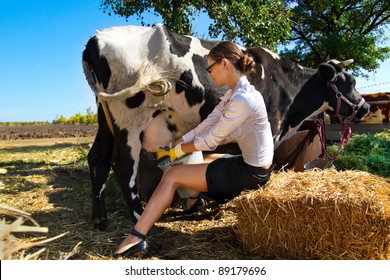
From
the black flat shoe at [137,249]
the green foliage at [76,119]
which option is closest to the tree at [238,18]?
the black flat shoe at [137,249]

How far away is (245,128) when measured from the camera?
3.46 metres

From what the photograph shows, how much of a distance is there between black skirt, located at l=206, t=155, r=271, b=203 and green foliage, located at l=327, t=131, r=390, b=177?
3.83 meters

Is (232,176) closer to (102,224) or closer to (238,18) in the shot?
(102,224)

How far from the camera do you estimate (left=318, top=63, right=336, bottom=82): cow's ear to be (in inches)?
215

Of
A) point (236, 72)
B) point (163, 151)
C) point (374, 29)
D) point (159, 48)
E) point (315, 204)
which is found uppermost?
point (374, 29)

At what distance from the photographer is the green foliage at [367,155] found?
6.97 meters

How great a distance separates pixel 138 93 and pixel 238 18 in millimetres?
5167

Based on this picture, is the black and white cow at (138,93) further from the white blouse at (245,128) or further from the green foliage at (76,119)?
the green foliage at (76,119)

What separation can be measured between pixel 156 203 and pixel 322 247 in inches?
55.6

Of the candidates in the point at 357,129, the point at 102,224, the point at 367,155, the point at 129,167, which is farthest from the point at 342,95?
the point at 357,129

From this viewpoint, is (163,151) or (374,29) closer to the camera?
(163,151)

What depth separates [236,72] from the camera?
3492 millimetres

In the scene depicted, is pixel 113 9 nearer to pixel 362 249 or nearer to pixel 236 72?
pixel 236 72
